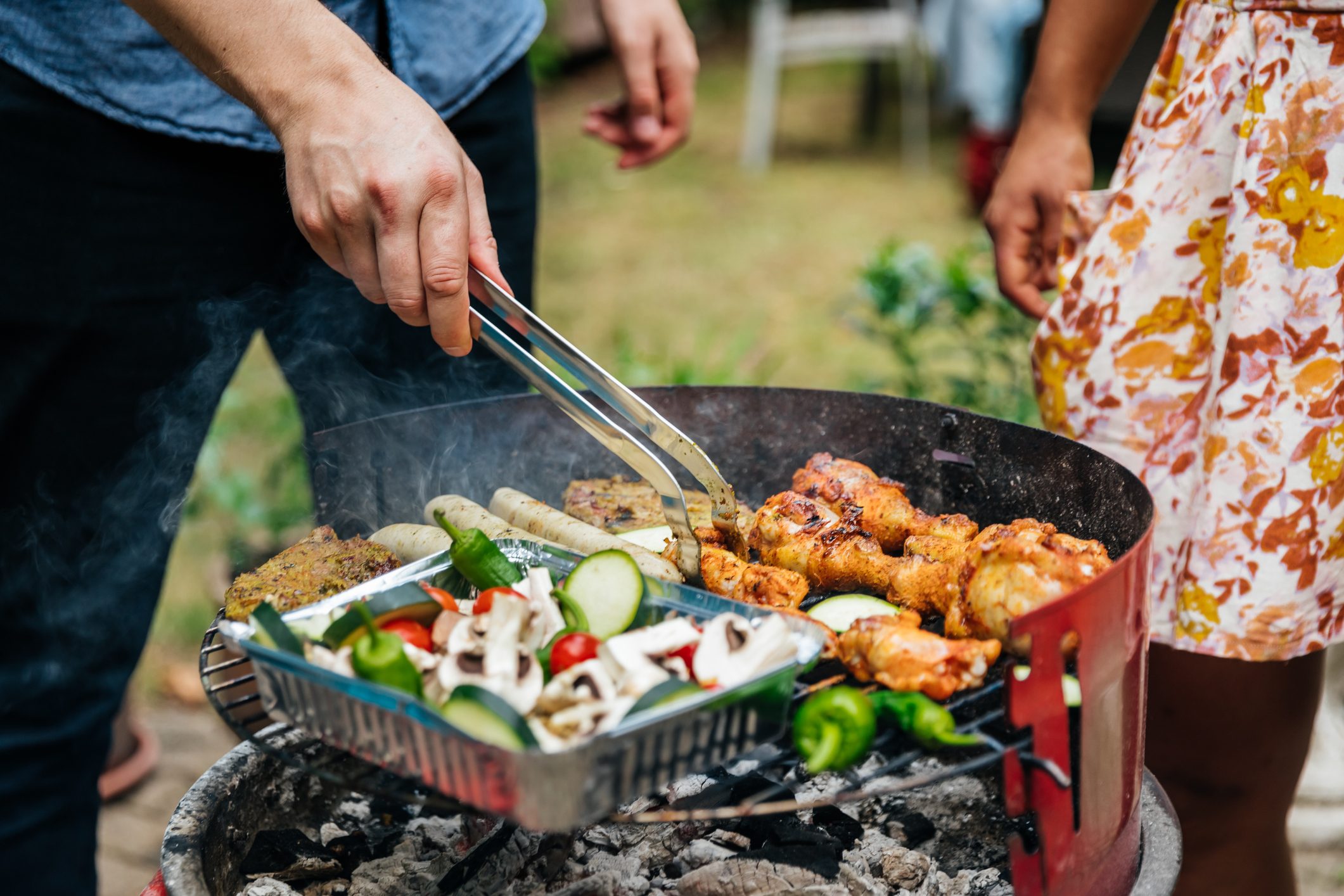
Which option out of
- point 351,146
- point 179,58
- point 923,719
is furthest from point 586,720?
point 179,58

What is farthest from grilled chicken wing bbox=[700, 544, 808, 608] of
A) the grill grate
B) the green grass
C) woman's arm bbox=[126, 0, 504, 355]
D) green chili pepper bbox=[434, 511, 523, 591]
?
the green grass

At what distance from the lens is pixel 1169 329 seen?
249cm

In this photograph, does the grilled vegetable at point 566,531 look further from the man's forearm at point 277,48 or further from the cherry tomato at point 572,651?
the man's forearm at point 277,48

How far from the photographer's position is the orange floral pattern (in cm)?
221

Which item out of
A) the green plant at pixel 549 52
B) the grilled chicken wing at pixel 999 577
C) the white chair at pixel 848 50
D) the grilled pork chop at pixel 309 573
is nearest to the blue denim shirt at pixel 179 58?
the grilled pork chop at pixel 309 573

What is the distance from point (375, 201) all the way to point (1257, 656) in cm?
187

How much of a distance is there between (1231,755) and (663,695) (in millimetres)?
1596

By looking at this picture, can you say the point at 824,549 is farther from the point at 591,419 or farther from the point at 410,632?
the point at 410,632

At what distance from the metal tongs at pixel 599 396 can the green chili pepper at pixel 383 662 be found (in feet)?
1.95

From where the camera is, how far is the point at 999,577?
1.88 m

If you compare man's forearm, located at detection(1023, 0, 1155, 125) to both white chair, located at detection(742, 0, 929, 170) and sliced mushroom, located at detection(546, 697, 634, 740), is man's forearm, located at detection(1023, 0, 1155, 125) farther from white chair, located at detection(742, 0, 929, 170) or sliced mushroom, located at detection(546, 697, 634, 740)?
white chair, located at detection(742, 0, 929, 170)

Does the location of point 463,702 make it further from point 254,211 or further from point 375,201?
point 254,211

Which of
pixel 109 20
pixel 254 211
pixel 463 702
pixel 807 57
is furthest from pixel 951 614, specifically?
pixel 807 57

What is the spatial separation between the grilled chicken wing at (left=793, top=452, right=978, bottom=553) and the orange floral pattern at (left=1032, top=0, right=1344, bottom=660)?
489 millimetres
